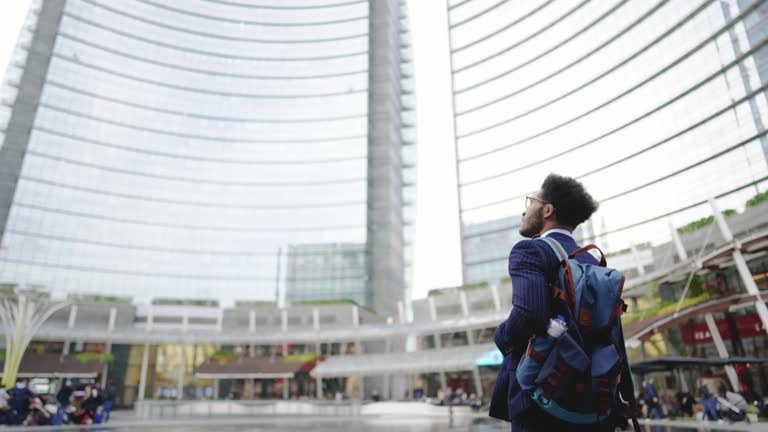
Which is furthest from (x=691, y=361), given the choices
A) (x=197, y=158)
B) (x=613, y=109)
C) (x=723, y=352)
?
(x=197, y=158)

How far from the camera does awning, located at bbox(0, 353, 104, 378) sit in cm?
4191

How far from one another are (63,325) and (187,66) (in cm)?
4703

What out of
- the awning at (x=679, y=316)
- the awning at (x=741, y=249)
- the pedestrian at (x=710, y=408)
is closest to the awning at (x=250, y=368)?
the awning at (x=679, y=316)

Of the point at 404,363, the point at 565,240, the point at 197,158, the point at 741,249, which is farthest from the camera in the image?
the point at 197,158

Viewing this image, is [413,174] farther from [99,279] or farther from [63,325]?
[63,325]

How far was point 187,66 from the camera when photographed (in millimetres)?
76500

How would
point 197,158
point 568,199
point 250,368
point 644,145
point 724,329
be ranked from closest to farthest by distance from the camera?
point 568,199 < point 724,329 < point 250,368 < point 644,145 < point 197,158

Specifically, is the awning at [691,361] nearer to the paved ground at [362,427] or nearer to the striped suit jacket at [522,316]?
the paved ground at [362,427]

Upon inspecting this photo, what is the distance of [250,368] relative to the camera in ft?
152

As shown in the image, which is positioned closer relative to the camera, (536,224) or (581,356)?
(581,356)

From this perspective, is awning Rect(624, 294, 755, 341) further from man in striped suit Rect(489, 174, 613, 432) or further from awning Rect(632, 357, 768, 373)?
man in striped suit Rect(489, 174, 613, 432)

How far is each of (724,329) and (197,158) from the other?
6800 centimetres

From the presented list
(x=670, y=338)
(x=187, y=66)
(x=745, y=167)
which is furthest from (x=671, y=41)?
(x=187, y=66)

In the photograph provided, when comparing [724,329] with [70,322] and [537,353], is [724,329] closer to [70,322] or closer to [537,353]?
[537,353]
